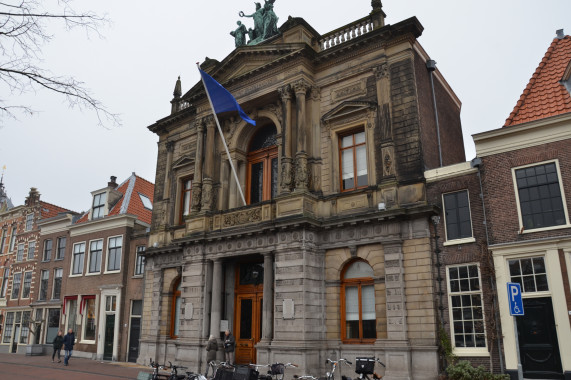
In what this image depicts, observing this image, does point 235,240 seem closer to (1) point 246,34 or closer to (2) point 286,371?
(2) point 286,371

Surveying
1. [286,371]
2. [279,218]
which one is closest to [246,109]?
[279,218]

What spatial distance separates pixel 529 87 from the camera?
17391 millimetres

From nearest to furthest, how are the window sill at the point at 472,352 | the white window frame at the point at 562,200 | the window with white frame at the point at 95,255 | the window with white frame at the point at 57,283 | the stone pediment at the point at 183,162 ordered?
the white window frame at the point at 562,200 < the window sill at the point at 472,352 < the stone pediment at the point at 183,162 < the window with white frame at the point at 95,255 < the window with white frame at the point at 57,283

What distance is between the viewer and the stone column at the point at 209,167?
23.2 meters

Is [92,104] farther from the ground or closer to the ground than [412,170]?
closer to the ground

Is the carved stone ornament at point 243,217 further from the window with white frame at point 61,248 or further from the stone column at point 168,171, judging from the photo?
the window with white frame at point 61,248

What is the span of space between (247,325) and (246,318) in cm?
31

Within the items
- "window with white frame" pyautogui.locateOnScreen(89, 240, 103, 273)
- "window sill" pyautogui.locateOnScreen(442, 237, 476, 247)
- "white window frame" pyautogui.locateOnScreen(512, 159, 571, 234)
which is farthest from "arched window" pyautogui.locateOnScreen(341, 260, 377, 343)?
"window with white frame" pyautogui.locateOnScreen(89, 240, 103, 273)

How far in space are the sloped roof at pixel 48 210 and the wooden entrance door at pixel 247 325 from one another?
81.4 feet

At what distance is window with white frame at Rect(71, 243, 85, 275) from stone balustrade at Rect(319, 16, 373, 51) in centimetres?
2213

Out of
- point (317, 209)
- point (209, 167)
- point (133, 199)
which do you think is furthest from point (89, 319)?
point (317, 209)

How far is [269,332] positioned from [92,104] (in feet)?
43.8

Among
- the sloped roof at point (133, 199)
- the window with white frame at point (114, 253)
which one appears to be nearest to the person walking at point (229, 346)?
the window with white frame at point (114, 253)

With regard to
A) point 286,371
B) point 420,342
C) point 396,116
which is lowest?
point 286,371
